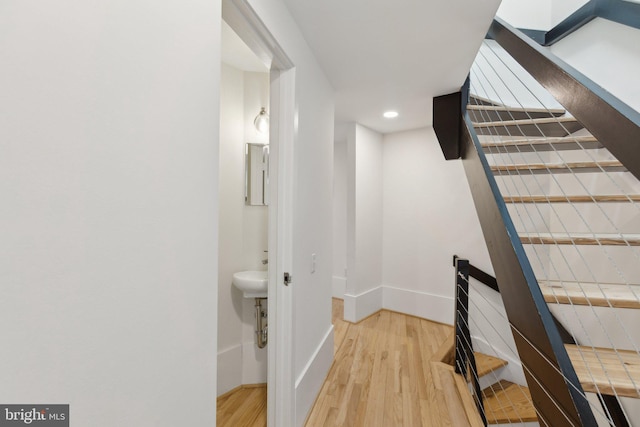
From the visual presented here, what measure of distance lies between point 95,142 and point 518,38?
171 centimetres

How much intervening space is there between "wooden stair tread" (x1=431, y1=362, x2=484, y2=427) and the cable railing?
0.08 meters

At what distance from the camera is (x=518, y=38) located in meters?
1.33

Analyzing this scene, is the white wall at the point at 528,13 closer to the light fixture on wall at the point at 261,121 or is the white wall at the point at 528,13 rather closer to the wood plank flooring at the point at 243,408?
the light fixture on wall at the point at 261,121

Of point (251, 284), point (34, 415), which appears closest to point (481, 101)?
point (251, 284)

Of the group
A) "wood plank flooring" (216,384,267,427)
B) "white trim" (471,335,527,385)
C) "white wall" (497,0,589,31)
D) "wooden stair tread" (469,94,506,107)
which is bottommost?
"white trim" (471,335,527,385)

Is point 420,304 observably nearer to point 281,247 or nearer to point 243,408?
point 243,408

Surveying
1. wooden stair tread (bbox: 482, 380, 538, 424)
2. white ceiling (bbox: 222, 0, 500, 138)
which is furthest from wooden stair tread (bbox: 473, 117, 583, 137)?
wooden stair tread (bbox: 482, 380, 538, 424)

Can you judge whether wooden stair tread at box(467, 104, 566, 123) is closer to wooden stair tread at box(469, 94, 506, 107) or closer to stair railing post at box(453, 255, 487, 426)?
wooden stair tread at box(469, 94, 506, 107)

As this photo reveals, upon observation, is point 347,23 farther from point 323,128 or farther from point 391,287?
point 391,287

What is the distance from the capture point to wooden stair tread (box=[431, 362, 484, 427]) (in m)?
1.76

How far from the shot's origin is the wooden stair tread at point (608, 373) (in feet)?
2.90

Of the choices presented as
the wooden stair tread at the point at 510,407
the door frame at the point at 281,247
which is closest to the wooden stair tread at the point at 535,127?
the door frame at the point at 281,247

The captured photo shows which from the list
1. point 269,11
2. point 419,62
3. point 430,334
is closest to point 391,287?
point 430,334

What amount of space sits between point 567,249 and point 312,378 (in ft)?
6.72
